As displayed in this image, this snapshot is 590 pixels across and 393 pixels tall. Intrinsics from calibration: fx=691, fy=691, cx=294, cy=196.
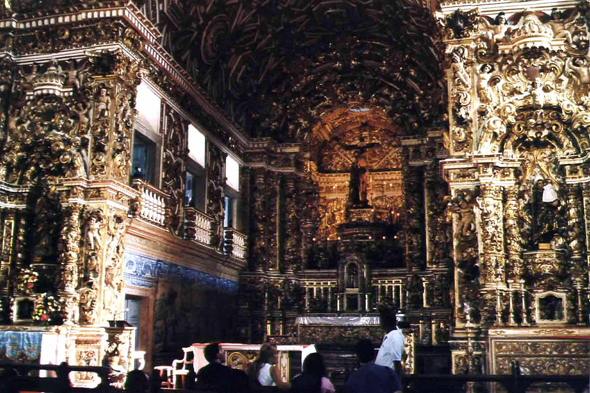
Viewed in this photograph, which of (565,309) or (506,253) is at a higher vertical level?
(506,253)

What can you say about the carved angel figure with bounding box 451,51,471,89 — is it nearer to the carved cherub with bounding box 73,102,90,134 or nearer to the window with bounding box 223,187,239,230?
the carved cherub with bounding box 73,102,90,134

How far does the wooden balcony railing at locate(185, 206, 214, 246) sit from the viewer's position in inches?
681

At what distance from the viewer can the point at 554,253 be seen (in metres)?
12.3

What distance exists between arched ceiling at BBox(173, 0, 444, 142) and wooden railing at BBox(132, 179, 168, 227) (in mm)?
3916

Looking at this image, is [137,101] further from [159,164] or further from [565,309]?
[565,309]

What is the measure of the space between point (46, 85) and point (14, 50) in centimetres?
154

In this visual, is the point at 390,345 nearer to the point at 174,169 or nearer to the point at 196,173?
the point at 174,169

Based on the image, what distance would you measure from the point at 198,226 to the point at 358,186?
797 centimetres

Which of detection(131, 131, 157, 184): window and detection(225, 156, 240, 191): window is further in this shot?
detection(225, 156, 240, 191): window

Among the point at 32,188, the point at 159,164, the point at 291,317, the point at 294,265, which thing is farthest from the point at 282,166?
the point at 32,188

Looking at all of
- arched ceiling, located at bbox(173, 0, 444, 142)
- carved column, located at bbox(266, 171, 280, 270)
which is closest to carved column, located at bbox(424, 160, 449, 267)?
arched ceiling, located at bbox(173, 0, 444, 142)

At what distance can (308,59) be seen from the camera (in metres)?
22.1

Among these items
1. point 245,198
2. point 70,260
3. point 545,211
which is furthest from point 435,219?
point 70,260

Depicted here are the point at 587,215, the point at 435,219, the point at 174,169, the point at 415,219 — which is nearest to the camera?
the point at 587,215
